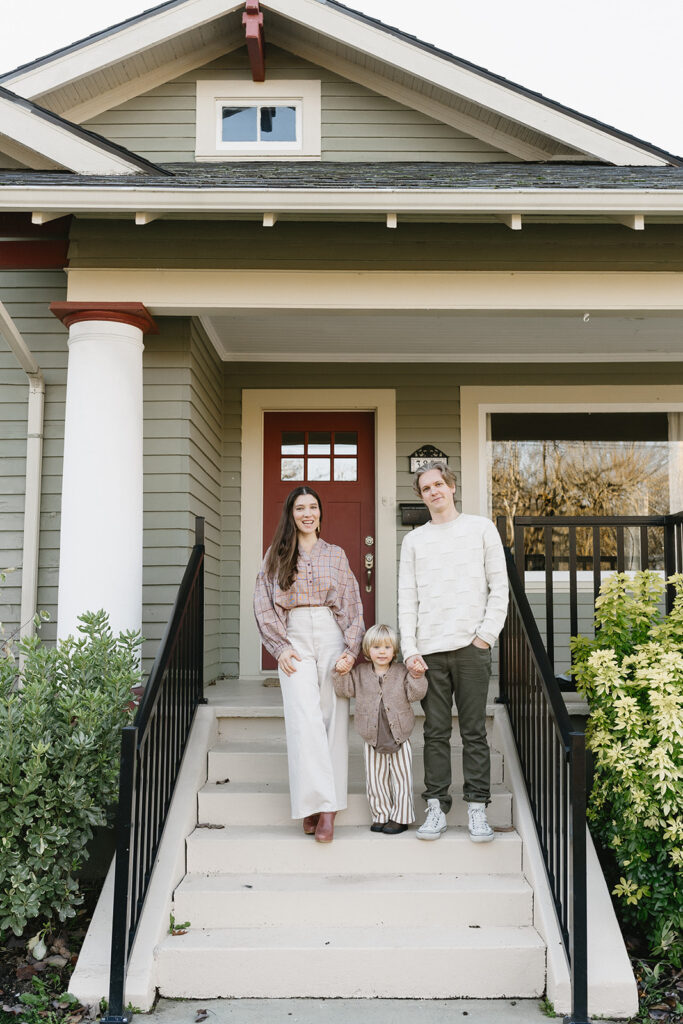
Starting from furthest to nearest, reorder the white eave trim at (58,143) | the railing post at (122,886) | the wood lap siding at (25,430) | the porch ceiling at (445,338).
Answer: the porch ceiling at (445,338) → the wood lap siding at (25,430) → the white eave trim at (58,143) → the railing post at (122,886)

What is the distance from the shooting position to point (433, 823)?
135 inches

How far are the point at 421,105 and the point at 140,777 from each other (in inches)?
188

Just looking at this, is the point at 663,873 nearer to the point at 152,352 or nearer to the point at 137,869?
the point at 137,869

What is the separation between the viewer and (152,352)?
4.71m

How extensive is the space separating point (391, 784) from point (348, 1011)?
879mm

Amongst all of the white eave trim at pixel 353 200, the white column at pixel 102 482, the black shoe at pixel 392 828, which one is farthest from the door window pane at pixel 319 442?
the black shoe at pixel 392 828

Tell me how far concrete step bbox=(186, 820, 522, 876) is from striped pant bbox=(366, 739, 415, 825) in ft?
0.28

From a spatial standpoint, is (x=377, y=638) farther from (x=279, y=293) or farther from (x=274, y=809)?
(x=279, y=293)

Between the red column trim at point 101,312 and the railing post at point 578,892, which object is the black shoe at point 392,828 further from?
the red column trim at point 101,312

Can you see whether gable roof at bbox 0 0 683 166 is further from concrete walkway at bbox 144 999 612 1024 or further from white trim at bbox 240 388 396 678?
concrete walkway at bbox 144 999 612 1024

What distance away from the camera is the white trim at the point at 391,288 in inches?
170

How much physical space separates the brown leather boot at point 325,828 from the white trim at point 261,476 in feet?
7.87

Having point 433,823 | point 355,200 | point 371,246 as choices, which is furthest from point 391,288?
point 433,823

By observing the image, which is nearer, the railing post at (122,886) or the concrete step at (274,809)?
the railing post at (122,886)
